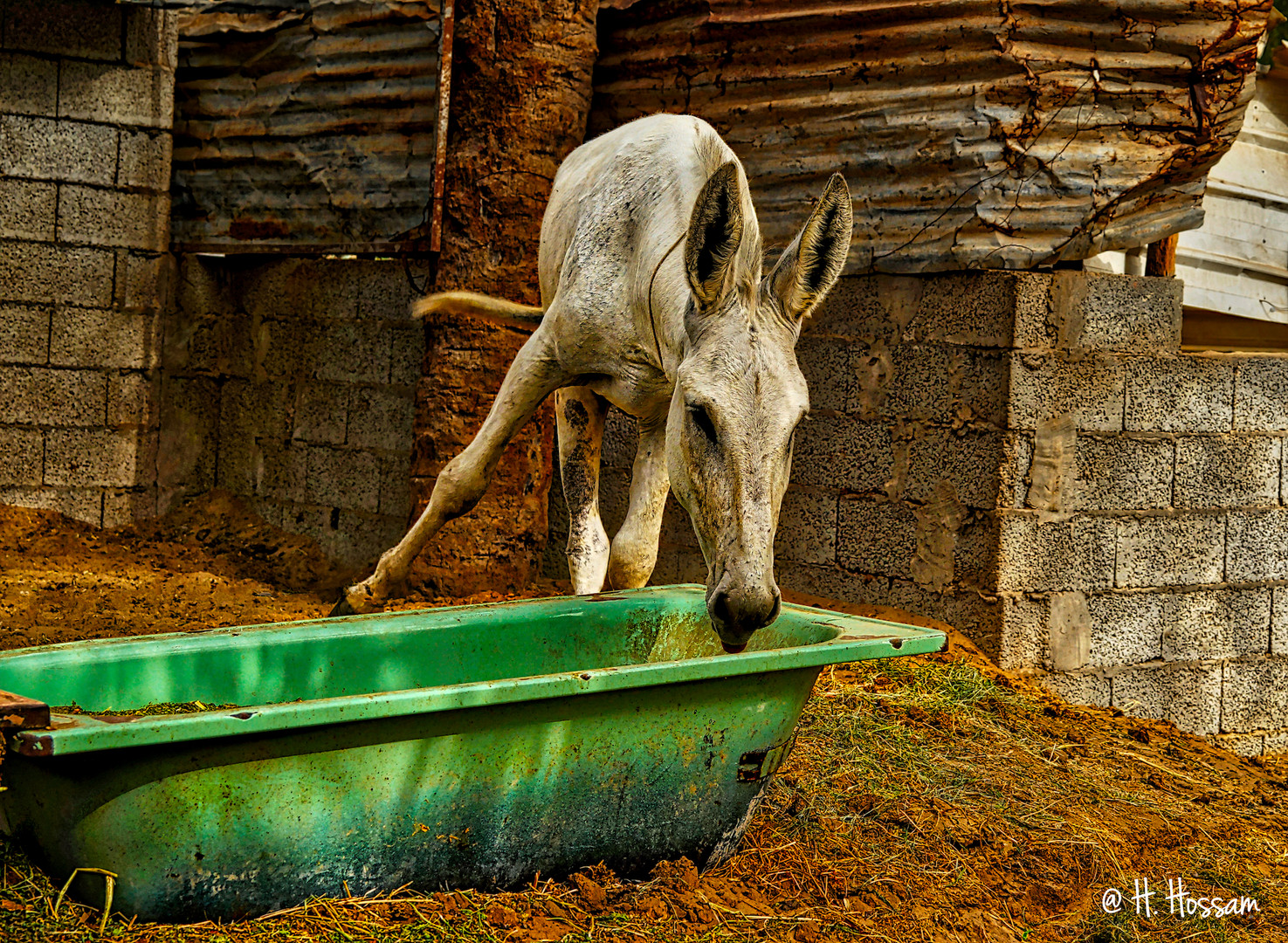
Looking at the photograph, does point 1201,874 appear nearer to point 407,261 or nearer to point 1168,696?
point 1168,696

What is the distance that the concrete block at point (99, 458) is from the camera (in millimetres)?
5848

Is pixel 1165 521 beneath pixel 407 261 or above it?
beneath

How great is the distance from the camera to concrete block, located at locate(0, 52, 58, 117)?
5.58m

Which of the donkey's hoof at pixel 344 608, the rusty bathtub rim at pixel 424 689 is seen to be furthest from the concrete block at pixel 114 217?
the rusty bathtub rim at pixel 424 689

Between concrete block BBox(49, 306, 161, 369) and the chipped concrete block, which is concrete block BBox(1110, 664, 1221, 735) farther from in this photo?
concrete block BBox(49, 306, 161, 369)

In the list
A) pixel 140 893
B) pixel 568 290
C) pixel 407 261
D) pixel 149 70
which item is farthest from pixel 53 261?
pixel 140 893

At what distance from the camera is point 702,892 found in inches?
96.4

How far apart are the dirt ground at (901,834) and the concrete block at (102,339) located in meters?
1.09

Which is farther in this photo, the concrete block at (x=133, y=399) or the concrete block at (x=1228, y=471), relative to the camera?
the concrete block at (x=133, y=399)

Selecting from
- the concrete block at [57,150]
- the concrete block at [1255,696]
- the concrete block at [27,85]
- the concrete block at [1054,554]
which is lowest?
the concrete block at [1255,696]

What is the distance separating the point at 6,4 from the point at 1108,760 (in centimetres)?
576

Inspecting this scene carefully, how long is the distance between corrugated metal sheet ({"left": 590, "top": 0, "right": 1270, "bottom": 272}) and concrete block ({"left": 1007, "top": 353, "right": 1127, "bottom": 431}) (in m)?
0.39

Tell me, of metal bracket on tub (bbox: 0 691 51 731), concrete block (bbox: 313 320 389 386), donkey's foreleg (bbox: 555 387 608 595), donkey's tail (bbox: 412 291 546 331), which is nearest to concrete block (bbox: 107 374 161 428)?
concrete block (bbox: 313 320 389 386)

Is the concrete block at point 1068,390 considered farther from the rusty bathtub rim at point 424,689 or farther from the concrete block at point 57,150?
the concrete block at point 57,150
